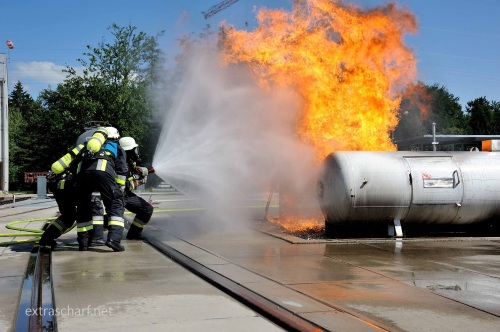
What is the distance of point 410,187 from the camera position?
1020 centimetres

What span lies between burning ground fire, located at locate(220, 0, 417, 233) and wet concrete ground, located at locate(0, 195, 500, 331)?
2.72 metres

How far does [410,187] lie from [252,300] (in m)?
5.73

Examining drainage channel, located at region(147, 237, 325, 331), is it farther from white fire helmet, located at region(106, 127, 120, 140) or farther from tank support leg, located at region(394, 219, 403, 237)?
tank support leg, located at region(394, 219, 403, 237)

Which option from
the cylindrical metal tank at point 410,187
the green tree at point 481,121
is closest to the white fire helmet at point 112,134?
the cylindrical metal tank at point 410,187

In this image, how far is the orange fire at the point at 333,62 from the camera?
1148cm

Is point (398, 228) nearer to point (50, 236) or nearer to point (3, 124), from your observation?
point (50, 236)

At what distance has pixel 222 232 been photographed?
11461 millimetres

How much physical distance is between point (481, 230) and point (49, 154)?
43019 millimetres

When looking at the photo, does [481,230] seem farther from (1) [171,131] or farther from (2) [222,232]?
(1) [171,131]

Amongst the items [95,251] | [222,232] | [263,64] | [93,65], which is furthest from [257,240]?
[93,65]

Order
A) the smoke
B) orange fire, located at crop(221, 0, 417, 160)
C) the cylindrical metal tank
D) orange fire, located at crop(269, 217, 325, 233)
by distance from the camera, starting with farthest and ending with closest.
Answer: the smoke, orange fire, located at crop(269, 217, 325, 233), orange fire, located at crop(221, 0, 417, 160), the cylindrical metal tank

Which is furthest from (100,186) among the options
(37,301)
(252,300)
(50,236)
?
(252,300)

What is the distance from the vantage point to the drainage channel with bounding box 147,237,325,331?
15.1 feet

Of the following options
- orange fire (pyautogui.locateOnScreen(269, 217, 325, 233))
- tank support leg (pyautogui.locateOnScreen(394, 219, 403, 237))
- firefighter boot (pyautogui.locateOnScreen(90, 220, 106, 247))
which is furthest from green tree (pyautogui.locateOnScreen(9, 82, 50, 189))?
tank support leg (pyautogui.locateOnScreen(394, 219, 403, 237))
